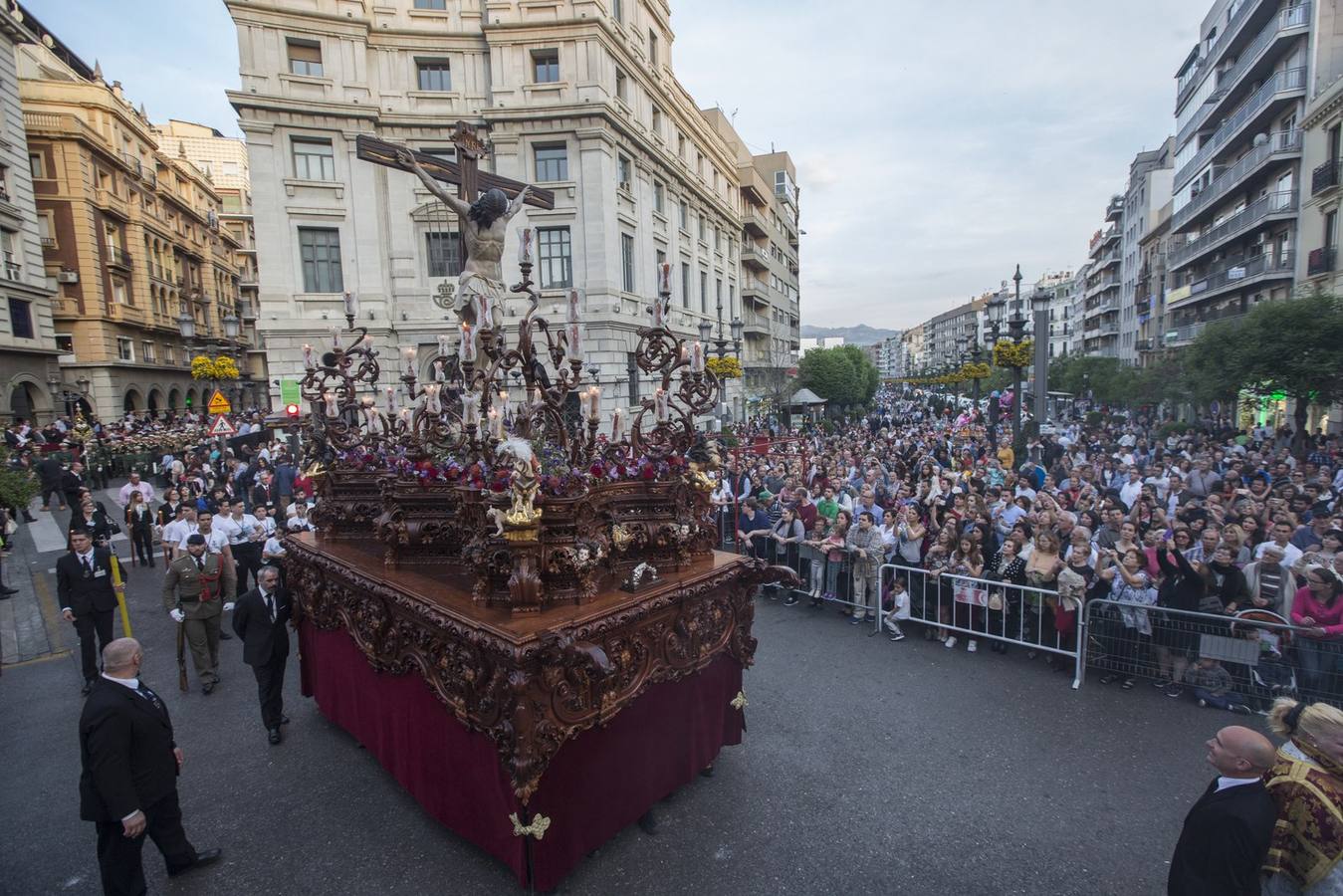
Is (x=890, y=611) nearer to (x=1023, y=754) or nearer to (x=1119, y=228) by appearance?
(x=1023, y=754)

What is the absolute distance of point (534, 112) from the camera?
1041 inches

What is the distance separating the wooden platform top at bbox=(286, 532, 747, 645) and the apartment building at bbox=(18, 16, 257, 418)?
1131 inches

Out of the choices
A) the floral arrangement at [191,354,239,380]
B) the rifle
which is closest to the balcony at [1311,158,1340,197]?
the rifle

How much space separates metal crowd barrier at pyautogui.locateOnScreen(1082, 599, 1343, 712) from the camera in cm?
628

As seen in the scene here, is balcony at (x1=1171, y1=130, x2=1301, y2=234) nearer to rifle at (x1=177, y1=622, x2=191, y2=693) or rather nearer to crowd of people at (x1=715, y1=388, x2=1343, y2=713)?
crowd of people at (x1=715, y1=388, x2=1343, y2=713)

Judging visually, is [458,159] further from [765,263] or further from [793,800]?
[765,263]

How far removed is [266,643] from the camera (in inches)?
249

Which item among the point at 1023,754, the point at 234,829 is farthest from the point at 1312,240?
the point at 234,829

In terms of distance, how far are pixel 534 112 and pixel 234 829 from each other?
91.3ft

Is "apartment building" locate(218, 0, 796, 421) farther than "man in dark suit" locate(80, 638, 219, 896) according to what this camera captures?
Yes

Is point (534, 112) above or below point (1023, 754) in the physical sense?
above

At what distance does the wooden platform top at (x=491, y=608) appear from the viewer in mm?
3914

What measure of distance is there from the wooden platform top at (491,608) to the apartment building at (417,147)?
18.7 m

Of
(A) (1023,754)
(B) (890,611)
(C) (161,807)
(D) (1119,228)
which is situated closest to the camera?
(C) (161,807)
